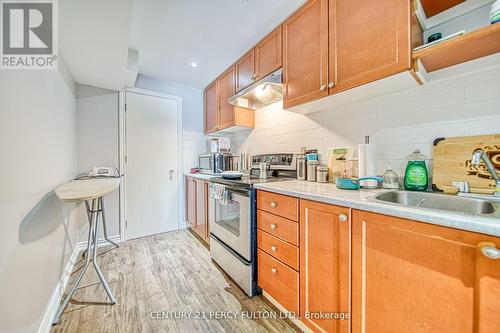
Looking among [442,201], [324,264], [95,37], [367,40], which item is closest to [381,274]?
[324,264]

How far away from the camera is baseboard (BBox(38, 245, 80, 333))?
126cm

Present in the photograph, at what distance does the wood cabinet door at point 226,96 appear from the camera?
2625 millimetres

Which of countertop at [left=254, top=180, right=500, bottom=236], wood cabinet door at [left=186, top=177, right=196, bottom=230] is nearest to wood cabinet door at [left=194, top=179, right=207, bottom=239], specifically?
wood cabinet door at [left=186, top=177, right=196, bottom=230]

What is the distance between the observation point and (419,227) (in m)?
0.76

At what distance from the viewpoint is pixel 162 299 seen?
5.24 ft

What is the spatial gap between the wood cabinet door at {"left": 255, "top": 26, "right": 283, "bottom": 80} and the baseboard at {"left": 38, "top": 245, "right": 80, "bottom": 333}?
102 inches

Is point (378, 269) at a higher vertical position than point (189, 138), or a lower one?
lower

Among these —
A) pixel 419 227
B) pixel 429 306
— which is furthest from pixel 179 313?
pixel 419 227

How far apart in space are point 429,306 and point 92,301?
2237 mm

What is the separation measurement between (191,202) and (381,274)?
263 cm

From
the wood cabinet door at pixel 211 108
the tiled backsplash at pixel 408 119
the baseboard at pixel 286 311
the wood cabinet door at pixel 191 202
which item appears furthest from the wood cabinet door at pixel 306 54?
the wood cabinet door at pixel 191 202

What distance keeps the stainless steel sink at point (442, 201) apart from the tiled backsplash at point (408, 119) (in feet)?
0.80

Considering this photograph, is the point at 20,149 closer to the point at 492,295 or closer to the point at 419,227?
the point at 419,227

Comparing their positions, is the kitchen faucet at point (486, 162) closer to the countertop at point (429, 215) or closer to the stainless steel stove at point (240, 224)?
the countertop at point (429, 215)
